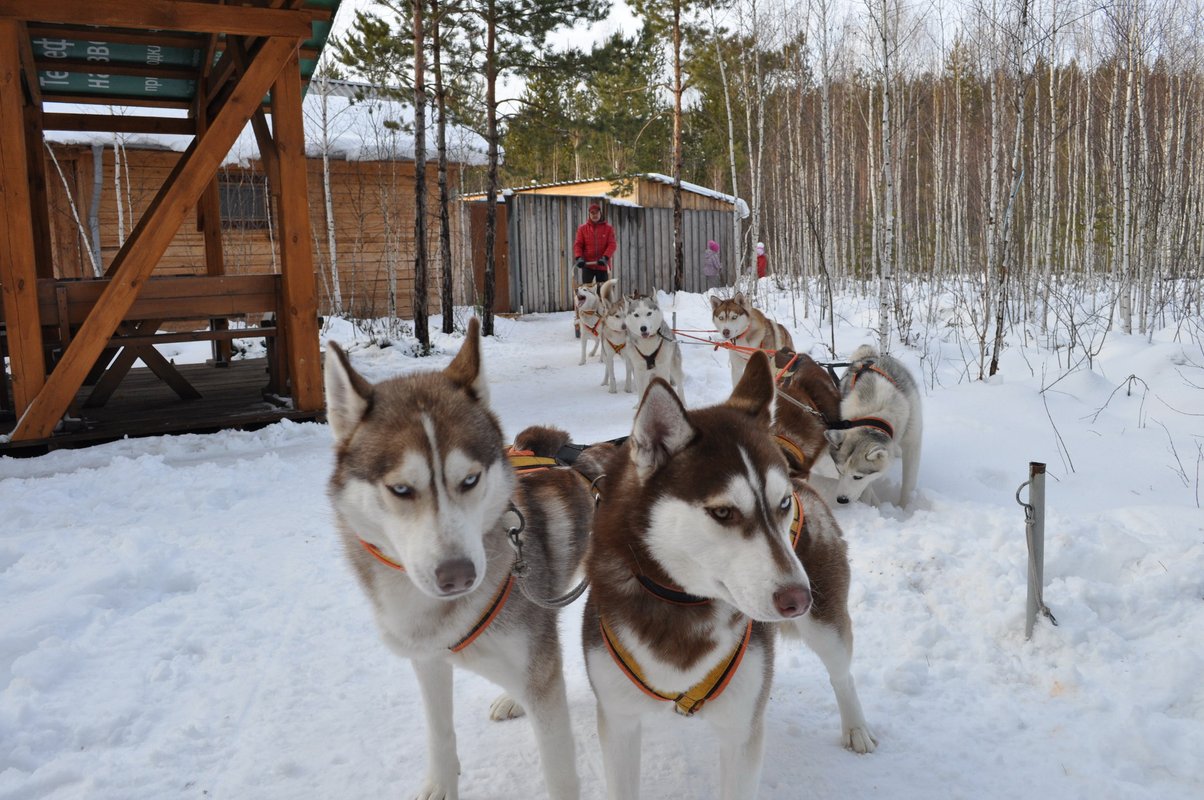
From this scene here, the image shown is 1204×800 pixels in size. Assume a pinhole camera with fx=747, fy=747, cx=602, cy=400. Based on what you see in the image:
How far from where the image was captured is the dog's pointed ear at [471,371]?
210 centimetres

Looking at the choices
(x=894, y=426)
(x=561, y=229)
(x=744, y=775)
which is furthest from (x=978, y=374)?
(x=561, y=229)

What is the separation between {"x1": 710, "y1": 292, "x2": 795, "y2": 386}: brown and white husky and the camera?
8445 mm

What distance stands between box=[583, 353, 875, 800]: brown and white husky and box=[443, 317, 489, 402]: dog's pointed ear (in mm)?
452

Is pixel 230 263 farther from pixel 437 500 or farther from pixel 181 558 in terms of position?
pixel 437 500

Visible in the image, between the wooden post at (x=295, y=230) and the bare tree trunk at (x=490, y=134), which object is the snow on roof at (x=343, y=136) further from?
the wooden post at (x=295, y=230)

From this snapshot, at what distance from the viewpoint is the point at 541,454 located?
2.71 metres

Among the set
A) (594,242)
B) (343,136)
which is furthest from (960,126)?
(343,136)

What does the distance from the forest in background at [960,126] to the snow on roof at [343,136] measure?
0.97 m

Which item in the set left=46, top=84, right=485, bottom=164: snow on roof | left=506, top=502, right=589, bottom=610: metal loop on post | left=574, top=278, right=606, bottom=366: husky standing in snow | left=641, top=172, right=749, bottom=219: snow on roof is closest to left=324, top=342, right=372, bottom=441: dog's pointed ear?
left=506, top=502, right=589, bottom=610: metal loop on post

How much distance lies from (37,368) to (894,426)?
6.32 m

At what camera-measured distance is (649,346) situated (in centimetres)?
782

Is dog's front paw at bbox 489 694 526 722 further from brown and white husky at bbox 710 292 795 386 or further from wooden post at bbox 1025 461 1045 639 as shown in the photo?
brown and white husky at bbox 710 292 795 386

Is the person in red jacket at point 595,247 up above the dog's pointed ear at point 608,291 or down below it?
above

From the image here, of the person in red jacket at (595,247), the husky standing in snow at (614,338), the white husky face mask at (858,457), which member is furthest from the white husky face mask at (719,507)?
the person in red jacket at (595,247)
